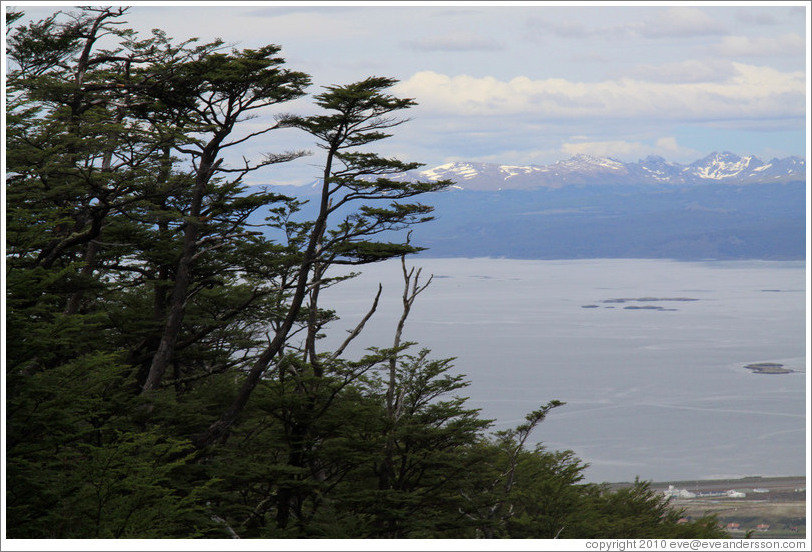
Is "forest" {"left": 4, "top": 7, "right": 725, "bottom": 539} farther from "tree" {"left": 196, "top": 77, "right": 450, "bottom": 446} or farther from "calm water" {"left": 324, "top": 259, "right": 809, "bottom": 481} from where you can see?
"calm water" {"left": 324, "top": 259, "right": 809, "bottom": 481}

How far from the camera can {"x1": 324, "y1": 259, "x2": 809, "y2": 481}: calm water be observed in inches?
1860

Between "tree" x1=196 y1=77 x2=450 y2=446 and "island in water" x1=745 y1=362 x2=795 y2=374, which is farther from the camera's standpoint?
"island in water" x1=745 y1=362 x2=795 y2=374

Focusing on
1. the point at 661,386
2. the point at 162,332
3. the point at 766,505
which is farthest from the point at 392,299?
the point at 162,332

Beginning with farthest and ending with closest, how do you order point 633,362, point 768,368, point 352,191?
point 633,362
point 768,368
point 352,191

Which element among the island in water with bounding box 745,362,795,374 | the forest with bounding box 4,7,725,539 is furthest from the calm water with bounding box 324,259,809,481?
the forest with bounding box 4,7,725,539

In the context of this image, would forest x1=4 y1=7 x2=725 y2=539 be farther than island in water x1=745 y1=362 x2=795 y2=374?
No

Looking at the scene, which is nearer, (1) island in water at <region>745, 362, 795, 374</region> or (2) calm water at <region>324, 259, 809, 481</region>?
(2) calm water at <region>324, 259, 809, 481</region>

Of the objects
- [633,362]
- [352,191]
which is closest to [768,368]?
[633,362]

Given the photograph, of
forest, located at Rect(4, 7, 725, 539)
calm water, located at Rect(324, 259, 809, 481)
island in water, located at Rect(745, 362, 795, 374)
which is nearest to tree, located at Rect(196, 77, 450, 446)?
forest, located at Rect(4, 7, 725, 539)

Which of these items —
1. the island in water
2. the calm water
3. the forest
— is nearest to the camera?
the forest

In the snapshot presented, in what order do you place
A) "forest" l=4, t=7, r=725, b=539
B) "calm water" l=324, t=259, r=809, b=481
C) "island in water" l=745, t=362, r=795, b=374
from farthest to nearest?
"island in water" l=745, t=362, r=795, b=374
"calm water" l=324, t=259, r=809, b=481
"forest" l=4, t=7, r=725, b=539

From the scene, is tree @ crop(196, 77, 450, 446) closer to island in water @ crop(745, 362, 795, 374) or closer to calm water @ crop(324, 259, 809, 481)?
calm water @ crop(324, 259, 809, 481)

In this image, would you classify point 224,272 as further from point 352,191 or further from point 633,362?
point 633,362

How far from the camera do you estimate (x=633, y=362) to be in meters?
72.8
